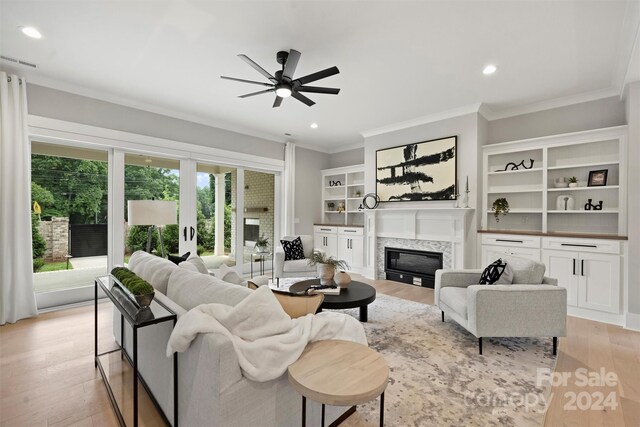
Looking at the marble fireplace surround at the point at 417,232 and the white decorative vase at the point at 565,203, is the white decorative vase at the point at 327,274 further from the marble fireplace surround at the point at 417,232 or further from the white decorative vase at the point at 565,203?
the white decorative vase at the point at 565,203

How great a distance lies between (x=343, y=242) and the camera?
612 cm

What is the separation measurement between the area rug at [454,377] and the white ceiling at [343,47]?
2.89m

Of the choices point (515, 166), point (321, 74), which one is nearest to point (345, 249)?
point (515, 166)

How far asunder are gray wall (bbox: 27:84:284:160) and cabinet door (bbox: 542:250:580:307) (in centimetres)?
500

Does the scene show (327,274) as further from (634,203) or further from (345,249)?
(634,203)

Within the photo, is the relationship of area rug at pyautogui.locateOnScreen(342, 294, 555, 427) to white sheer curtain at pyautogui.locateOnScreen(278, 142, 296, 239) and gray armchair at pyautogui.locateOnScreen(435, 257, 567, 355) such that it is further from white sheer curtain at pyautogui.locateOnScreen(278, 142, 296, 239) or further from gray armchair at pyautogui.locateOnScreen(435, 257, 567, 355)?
white sheer curtain at pyautogui.locateOnScreen(278, 142, 296, 239)

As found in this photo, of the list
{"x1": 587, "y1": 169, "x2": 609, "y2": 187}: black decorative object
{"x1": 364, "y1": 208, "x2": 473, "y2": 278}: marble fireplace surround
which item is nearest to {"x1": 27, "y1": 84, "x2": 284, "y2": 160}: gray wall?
{"x1": 364, "y1": 208, "x2": 473, "y2": 278}: marble fireplace surround

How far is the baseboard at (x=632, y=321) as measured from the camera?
3.13 metres

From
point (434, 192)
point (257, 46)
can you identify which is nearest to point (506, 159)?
→ point (434, 192)

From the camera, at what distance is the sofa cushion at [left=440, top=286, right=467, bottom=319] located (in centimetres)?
278

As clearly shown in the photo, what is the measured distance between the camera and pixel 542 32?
8.27 feet

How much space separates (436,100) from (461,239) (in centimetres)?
210

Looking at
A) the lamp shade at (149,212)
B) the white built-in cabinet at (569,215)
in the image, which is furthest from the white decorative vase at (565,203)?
the lamp shade at (149,212)

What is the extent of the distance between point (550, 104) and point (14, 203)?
22.9ft
